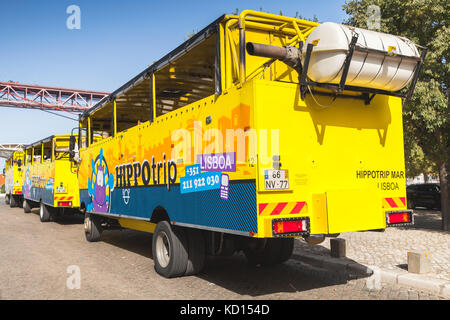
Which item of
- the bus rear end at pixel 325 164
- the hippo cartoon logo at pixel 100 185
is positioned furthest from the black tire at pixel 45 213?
the bus rear end at pixel 325 164

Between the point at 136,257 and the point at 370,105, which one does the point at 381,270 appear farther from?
the point at 136,257

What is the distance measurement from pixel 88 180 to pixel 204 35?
21.0 feet

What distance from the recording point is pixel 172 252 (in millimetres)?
6309

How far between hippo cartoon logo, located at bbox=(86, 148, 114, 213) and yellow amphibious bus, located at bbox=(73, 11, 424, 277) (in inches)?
100

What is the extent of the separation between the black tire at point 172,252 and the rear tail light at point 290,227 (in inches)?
87.7

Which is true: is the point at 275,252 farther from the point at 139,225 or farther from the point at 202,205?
the point at 139,225

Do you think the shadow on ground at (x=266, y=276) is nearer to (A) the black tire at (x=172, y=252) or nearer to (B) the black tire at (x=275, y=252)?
(B) the black tire at (x=275, y=252)

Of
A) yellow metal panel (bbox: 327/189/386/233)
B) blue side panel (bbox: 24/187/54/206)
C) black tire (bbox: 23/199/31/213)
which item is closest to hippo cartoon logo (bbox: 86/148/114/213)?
blue side panel (bbox: 24/187/54/206)

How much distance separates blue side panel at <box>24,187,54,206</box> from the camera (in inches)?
577

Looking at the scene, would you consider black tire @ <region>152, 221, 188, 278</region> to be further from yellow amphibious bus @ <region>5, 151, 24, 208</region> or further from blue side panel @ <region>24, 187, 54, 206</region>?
yellow amphibious bus @ <region>5, 151, 24, 208</region>

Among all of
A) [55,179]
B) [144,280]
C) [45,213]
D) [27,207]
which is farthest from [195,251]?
[27,207]

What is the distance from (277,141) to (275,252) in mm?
3095

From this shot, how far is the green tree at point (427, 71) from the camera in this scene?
35.2 feet

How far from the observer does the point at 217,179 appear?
5262 mm
